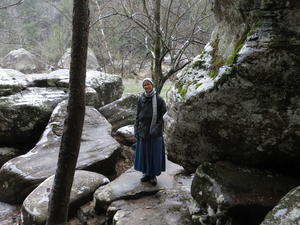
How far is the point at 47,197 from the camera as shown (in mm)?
5543

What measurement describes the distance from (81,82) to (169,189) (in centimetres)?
244

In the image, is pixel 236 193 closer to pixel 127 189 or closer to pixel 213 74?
pixel 213 74

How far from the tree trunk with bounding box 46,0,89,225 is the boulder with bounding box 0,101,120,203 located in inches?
98.5

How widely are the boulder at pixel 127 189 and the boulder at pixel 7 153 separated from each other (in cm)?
396

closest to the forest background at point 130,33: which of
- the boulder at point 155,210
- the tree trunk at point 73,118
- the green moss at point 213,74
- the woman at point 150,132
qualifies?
the tree trunk at point 73,118

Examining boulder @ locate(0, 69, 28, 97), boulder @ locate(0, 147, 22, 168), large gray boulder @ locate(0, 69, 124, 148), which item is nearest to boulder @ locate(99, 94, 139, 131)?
large gray boulder @ locate(0, 69, 124, 148)

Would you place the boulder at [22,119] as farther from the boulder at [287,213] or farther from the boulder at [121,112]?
the boulder at [287,213]

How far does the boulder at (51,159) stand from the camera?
6.40 m

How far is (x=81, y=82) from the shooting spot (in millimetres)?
3857

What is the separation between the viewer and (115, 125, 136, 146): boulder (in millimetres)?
8703

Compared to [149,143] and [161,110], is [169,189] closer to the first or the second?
[149,143]

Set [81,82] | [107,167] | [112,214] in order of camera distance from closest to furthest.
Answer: [81,82] → [112,214] → [107,167]

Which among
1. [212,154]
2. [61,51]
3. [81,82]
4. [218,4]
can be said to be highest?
[61,51]


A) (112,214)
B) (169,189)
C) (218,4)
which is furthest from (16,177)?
(218,4)
